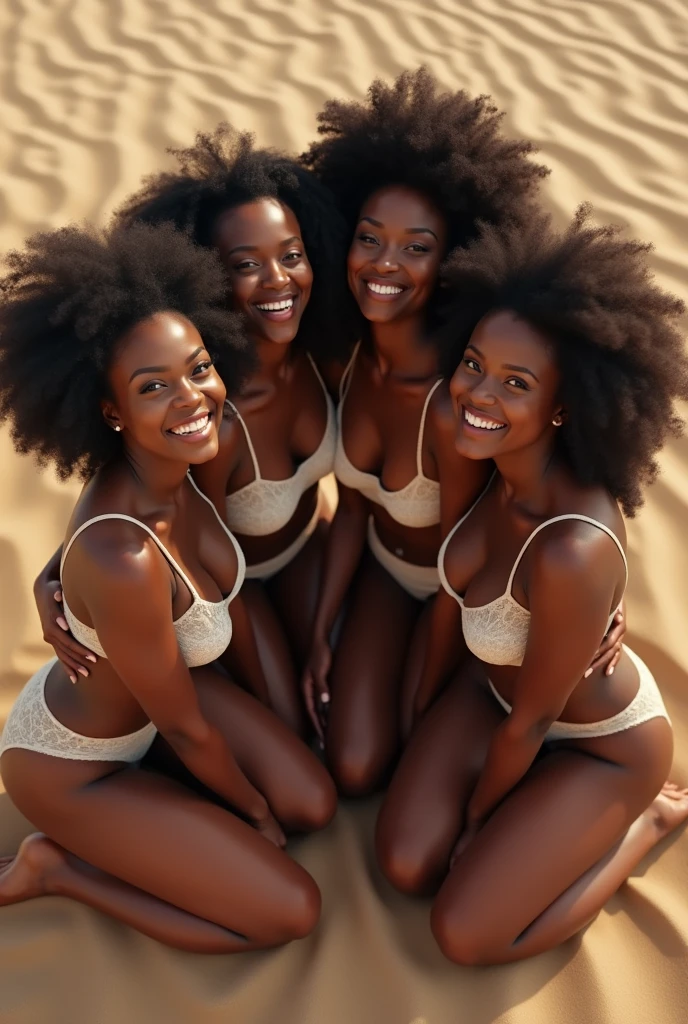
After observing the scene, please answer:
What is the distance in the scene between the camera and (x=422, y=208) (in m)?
3.16

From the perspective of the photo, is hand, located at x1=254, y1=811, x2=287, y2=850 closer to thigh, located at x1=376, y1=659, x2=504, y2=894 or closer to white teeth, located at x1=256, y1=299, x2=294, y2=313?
thigh, located at x1=376, y1=659, x2=504, y2=894

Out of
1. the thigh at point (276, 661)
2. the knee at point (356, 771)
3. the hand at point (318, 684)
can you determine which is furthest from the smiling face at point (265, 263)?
the knee at point (356, 771)

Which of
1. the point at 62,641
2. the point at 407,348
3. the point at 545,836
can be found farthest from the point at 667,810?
the point at 62,641

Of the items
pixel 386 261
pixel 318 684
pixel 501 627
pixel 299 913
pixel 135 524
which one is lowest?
pixel 299 913

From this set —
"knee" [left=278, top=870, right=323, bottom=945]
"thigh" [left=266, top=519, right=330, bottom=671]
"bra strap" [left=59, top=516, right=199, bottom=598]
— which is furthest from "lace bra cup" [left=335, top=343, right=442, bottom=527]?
"knee" [left=278, top=870, right=323, bottom=945]

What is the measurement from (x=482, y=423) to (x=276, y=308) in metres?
0.83

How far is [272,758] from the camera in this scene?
10.5 feet

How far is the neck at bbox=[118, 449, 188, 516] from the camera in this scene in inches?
110

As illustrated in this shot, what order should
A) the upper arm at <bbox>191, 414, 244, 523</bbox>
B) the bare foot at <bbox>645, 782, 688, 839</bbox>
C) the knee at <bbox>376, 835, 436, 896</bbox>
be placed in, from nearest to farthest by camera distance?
1. the knee at <bbox>376, 835, 436, 896</bbox>
2. the bare foot at <bbox>645, 782, 688, 839</bbox>
3. the upper arm at <bbox>191, 414, 244, 523</bbox>

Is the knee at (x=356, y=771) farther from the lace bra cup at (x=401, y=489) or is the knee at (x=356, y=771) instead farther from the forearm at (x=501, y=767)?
the lace bra cup at (x=401, y=489)

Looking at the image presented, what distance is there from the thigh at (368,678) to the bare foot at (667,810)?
2.76 feet

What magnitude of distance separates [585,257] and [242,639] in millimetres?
1606

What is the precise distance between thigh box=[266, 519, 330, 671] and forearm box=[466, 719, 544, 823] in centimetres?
92

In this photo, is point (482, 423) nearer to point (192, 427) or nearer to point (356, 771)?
point (192, 427)
